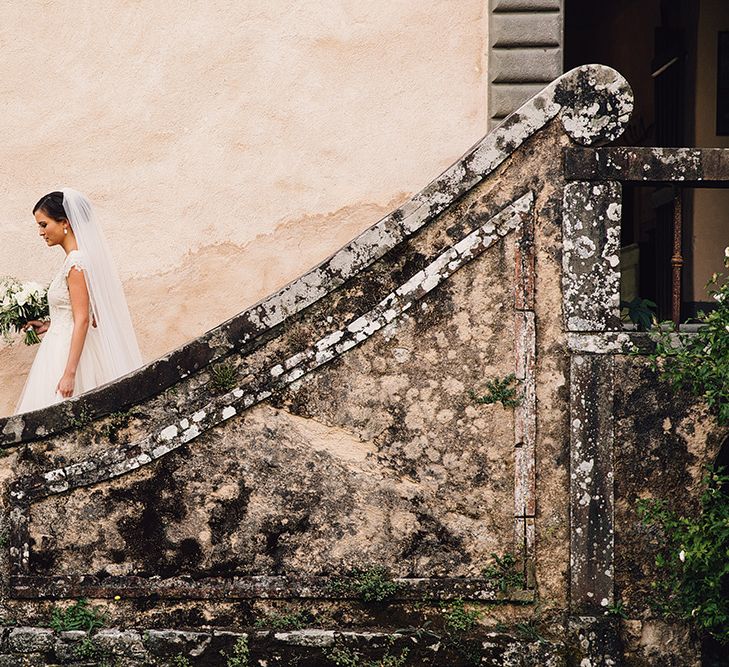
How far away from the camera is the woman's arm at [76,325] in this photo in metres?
4.91

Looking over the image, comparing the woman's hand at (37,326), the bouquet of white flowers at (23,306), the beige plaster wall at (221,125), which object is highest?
the beige plaster wall at (221,125)

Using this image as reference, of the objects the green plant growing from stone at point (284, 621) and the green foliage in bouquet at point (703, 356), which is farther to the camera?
the green plant growing from stone at point (284, 621)

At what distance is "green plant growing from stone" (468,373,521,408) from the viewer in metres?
3.91

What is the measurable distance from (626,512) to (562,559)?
0.31 metres

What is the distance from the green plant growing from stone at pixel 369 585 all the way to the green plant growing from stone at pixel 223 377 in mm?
871

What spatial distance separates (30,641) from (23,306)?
2.12m

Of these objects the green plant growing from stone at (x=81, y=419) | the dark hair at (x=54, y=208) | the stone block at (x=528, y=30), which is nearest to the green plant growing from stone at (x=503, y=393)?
the green plant growing from stone at (x=81, y=419)

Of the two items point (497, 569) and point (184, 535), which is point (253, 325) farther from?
point (497, 569)

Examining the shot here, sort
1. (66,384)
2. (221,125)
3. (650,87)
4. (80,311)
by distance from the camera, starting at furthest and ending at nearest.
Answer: (650,87) < (221,125) < (80,311) < (66,384)

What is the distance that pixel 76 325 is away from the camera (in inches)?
195

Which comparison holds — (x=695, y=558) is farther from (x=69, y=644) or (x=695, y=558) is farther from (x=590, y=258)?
(x=69, y=644)

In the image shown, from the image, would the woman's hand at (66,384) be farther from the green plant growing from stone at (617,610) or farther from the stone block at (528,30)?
the stone block at (528,30)

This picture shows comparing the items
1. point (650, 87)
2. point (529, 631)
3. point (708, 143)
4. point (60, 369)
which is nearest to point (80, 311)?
point (60, 369)

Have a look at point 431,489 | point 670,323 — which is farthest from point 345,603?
point 670,323
